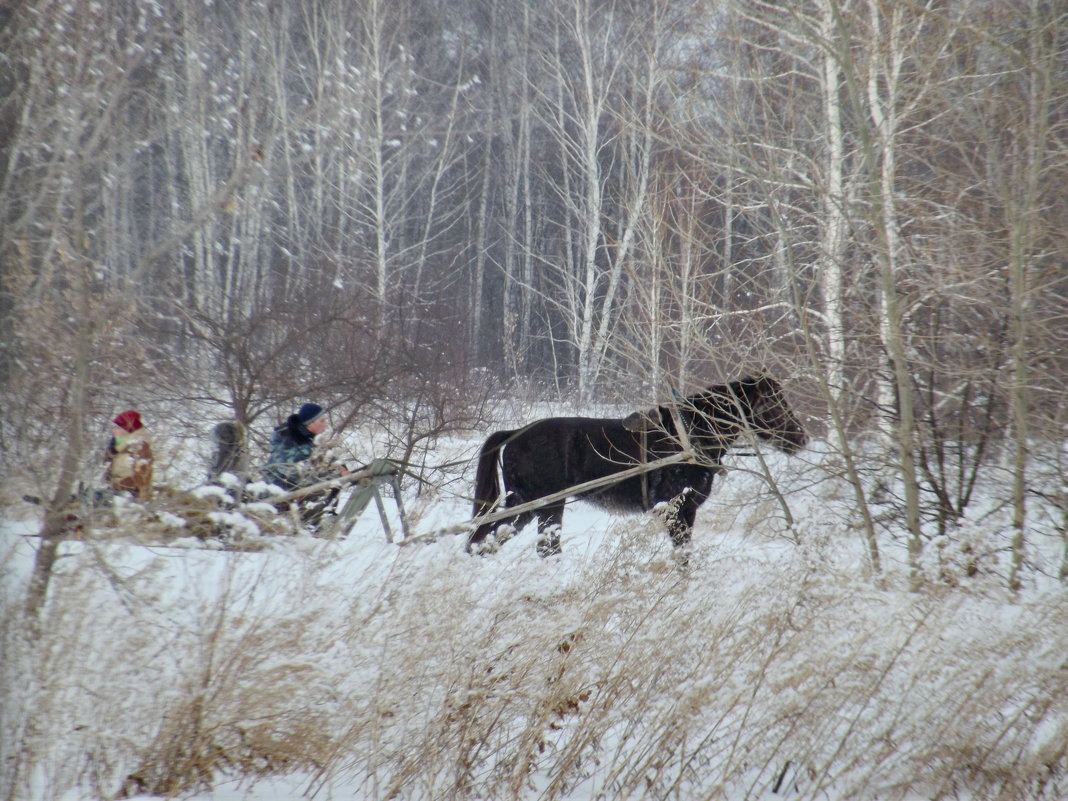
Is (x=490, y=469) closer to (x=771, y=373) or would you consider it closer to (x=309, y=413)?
(x=309, y=413)

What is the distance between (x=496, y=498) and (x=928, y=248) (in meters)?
3.28

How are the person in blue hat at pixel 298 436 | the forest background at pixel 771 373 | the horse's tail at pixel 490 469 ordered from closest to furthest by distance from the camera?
the forest background at pixel 771 373
the person in blue hat at pixel 298 436
the horse's tail at pixel 490 469

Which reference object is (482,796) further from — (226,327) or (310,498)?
(226,327)

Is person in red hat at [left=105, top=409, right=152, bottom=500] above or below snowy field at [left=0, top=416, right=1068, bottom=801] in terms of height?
above

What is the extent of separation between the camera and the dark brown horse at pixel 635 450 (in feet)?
17.3

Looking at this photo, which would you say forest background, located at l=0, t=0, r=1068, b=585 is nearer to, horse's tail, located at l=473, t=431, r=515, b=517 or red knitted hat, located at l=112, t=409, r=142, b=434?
red knitted hat, located at l=112, t=409, r=142, b=434

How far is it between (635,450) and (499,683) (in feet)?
10.3

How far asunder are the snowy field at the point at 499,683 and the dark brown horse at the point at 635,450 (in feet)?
5.39

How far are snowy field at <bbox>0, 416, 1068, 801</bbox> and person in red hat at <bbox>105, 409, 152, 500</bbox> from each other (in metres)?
0.32

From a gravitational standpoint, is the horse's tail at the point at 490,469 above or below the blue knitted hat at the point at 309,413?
below

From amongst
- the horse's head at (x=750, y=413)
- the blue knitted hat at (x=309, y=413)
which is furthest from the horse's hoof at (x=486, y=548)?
the blue knitted hat at (x=309, y=413)

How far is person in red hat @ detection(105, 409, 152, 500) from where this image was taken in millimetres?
3524

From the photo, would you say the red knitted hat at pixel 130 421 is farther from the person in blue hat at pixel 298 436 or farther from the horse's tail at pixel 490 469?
the horse's tail at pixel 490 469

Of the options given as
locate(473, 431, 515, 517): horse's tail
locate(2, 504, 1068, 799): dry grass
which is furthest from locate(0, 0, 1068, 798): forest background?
locate(473, 431, 515, 517): horse's tail
